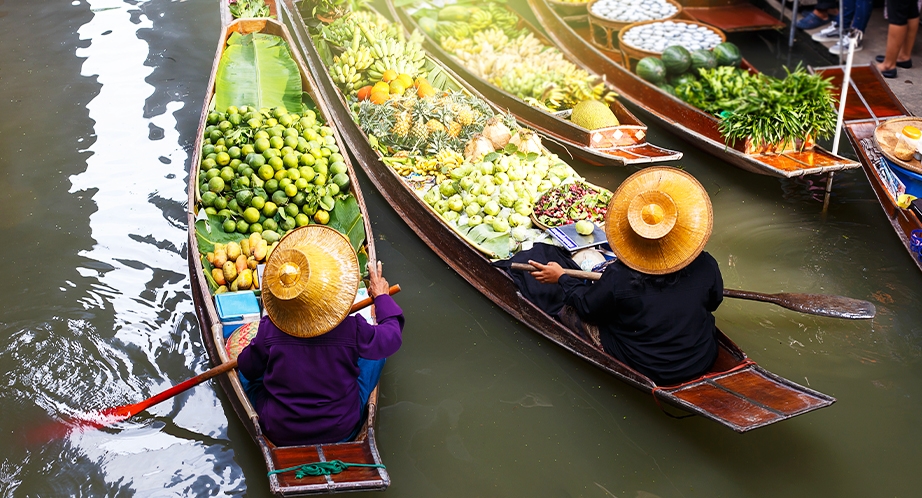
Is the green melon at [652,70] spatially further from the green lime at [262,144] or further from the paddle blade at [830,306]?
the green lime at [262,144]

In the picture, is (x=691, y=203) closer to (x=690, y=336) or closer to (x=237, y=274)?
(x=690, y=336)

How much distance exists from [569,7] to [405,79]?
9.52 feet

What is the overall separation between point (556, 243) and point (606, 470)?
1.51 metres

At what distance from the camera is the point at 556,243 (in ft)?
15.1

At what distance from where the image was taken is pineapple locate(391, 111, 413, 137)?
18.2 feet

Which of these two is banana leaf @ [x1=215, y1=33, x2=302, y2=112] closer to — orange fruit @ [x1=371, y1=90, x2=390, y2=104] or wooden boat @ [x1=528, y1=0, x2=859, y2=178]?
orange fruit @ [x1=371, y1=90, x2=390, y2=104]

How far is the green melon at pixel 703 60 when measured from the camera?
21.1 ft

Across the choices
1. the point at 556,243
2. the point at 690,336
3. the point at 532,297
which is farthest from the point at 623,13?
the point at 690,336

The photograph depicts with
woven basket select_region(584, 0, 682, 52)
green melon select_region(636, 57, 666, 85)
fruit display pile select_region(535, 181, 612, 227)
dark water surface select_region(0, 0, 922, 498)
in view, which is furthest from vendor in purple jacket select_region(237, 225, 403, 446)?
woven basket select_region(584, 0, 682, 52)

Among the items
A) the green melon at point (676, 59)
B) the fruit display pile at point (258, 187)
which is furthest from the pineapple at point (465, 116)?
the green melon at point (676, 59)

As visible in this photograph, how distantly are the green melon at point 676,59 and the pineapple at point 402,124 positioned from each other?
251cm

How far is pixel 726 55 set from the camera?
645cm

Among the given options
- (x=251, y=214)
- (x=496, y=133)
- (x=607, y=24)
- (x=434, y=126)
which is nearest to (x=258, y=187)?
(x=251, y=214)

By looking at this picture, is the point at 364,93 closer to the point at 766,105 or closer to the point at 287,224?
the point at 287,224
